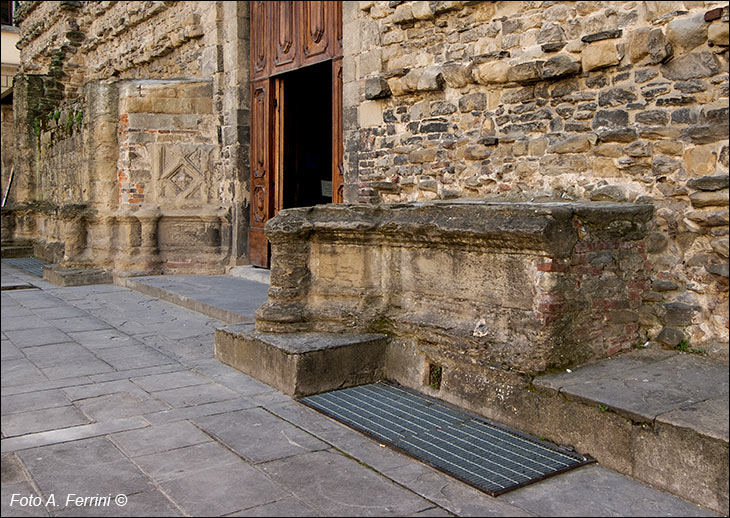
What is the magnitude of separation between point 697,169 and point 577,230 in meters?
0.88

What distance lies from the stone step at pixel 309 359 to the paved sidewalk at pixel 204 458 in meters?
0.11

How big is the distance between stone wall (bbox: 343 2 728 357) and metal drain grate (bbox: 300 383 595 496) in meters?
1.23

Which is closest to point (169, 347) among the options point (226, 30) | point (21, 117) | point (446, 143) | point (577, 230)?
point (446, 143)

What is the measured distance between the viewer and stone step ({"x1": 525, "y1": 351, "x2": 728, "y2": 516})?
106 inches

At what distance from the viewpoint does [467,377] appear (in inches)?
153

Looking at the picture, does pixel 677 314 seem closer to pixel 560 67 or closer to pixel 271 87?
pixel 560 67

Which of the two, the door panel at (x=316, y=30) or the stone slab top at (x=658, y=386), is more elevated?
the door panel at (x=316, y=30)

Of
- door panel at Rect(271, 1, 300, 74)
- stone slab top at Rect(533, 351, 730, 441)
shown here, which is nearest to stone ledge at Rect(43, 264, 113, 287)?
door panel at Rect(271, 1, 300, 74)

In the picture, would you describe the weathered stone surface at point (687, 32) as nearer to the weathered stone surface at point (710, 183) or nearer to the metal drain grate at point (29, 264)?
the weathered stone surface at point (710, 183)

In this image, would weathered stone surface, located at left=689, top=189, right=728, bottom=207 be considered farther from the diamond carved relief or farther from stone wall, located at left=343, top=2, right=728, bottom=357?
the diamond carved relief

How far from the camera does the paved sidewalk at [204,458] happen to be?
2.67 m

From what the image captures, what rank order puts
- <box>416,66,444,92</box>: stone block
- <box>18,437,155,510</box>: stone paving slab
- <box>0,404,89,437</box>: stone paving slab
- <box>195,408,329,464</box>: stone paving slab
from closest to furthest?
<box>18,437,155,510</box>: stone paving slab, <box>195,408,329,464</box>: stone paving slab, <box>0,404,89,437</box>: stone paving slab, <box>416,66,444,92</box>: stone block

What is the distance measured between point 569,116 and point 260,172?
494cm

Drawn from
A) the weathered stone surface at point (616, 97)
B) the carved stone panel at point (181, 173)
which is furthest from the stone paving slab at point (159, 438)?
the carved stone panel at point (181, 173)
